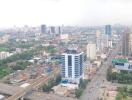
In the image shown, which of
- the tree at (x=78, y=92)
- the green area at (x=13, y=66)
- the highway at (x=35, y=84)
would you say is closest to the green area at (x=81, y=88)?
the tree at (x=78, y=92)

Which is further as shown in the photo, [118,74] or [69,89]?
[118,74]

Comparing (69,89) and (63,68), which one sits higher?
(63,68)

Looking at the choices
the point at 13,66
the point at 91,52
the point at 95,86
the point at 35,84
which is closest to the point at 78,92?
the point at 95,86

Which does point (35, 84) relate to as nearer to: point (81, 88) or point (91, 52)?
point (81, 88)

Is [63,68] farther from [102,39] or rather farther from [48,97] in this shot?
[102,39]

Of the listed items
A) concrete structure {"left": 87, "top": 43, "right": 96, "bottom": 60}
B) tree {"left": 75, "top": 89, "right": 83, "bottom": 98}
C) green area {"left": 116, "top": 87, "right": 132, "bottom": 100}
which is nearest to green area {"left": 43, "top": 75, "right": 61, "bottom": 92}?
tree {"left": 75, "top": 89, "right": 83, "bottom": 98}

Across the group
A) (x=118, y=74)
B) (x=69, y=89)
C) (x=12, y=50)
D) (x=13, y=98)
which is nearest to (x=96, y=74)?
(x=118, y=74)
